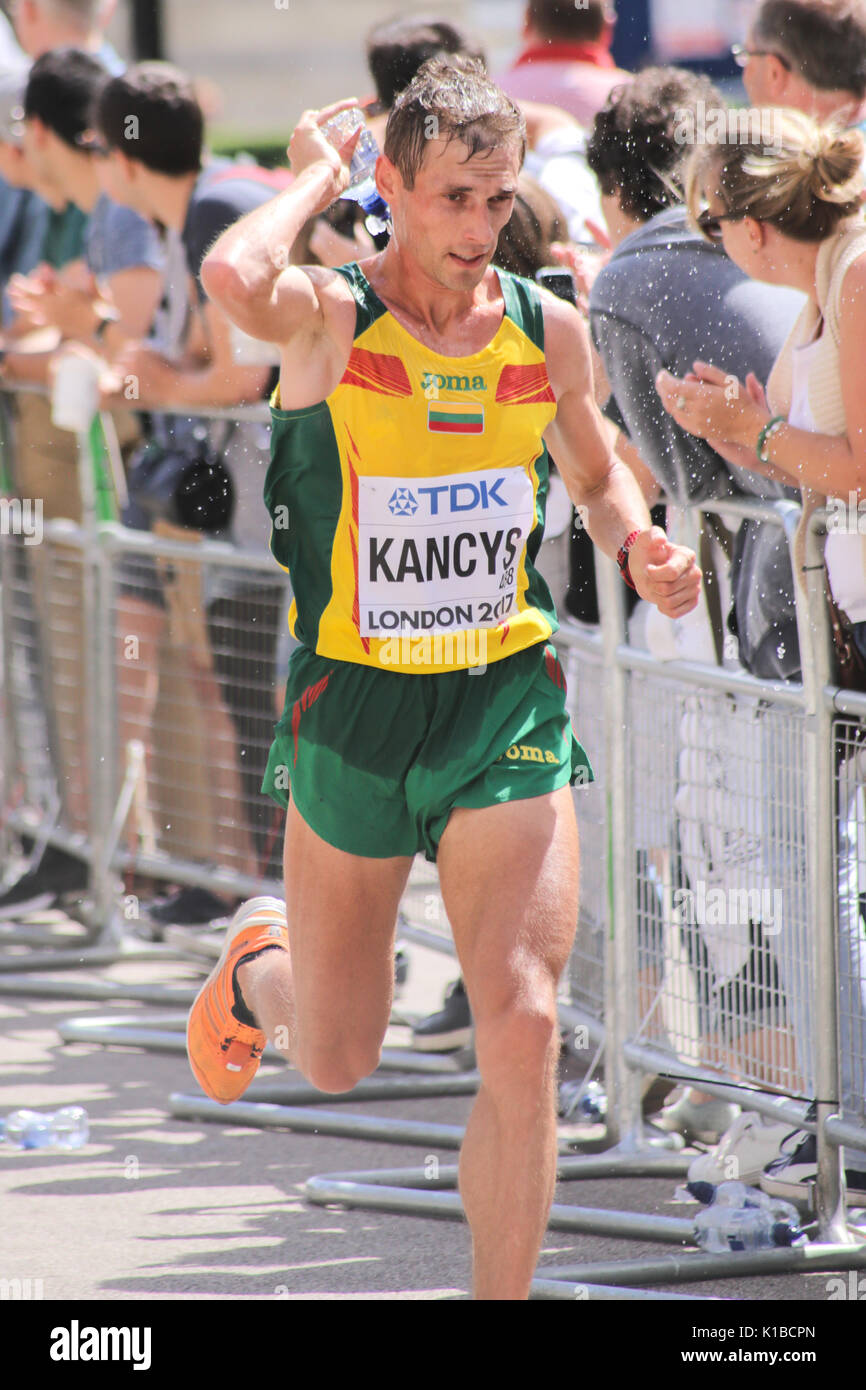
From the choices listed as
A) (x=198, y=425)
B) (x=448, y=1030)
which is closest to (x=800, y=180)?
(x=448, y=1030)

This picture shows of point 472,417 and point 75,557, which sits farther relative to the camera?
point 75,557

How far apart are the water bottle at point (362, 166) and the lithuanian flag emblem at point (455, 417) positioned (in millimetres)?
480

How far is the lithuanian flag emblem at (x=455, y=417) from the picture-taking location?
12.0 feet

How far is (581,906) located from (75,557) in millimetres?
2649

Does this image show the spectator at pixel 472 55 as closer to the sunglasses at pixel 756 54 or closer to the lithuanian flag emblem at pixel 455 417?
the sunglasses at pixel 756 54

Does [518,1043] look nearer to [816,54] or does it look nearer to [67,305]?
[816,54]

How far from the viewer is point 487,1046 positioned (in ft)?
11.7

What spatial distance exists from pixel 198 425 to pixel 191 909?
1.62 m

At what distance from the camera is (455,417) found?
367 centimetres

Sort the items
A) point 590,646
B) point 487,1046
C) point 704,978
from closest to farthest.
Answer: point 487,1046, point 704,978, point 590,646

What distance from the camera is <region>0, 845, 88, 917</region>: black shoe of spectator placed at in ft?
24.3

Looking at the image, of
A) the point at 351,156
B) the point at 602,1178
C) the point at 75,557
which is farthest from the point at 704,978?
the point at 75,557

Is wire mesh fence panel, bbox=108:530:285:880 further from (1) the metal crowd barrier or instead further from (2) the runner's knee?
(2) the runner's knee
